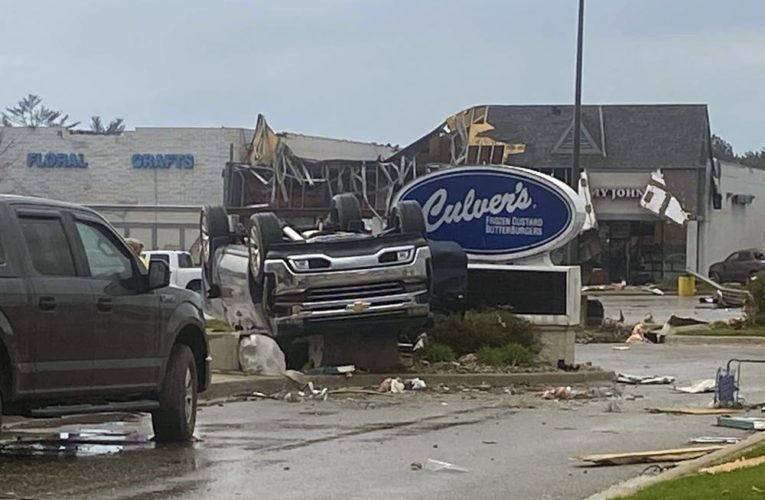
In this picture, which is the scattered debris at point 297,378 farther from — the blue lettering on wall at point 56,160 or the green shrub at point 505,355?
the blue lettering on wall at point 56,160

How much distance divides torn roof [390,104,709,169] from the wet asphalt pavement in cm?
4543

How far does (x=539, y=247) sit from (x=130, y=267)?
465 inches

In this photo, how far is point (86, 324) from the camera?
1153 centimetres

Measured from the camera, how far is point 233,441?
13.2 metres

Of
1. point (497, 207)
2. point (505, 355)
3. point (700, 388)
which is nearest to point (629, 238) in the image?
point (497, 207)

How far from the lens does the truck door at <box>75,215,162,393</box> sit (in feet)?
38.7

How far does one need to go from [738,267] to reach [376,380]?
45.0m

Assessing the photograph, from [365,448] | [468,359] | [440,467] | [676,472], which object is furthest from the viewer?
[468,359]

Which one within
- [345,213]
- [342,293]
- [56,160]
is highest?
[56,160]

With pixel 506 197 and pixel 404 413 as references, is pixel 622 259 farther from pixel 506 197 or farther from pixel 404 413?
pixel 404 413

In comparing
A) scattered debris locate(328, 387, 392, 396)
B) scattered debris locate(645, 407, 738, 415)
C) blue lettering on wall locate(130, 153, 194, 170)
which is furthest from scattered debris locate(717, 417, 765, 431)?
blue lettering on wall locate(130, 153, 194, 170)

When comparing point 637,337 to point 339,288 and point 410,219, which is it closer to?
point 410,219

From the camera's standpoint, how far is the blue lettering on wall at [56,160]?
207 ft

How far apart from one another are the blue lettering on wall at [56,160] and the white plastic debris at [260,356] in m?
45.3
